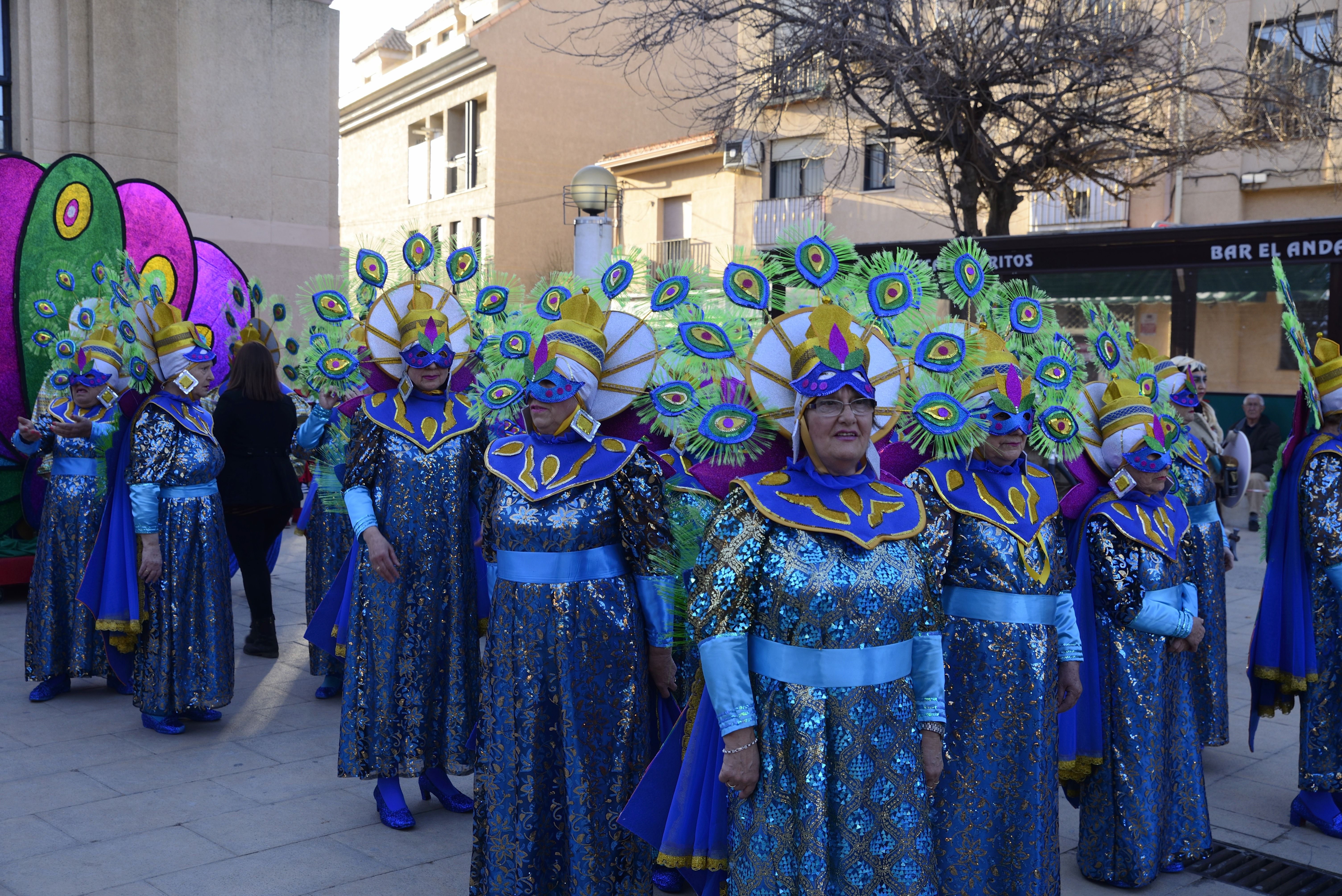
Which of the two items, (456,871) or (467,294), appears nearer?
(456,871)

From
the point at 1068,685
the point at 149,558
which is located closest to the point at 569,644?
the point at 1068,685

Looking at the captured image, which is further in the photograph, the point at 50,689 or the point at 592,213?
the point at 592,213

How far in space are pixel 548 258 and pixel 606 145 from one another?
3632mm

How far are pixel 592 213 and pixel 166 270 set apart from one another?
3641mm

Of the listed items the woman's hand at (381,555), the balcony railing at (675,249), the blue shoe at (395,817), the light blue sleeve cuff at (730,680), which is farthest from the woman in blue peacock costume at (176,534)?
the balcony railing at (675,249)

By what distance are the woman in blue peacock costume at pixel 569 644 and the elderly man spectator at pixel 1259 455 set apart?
36.5 feet

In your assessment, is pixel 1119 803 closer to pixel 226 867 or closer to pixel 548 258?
pixel 226 867

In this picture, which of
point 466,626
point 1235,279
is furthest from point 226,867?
point 1235,279

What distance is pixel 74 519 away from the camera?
6.49m

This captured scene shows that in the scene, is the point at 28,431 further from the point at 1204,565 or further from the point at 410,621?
the point at 1204,565

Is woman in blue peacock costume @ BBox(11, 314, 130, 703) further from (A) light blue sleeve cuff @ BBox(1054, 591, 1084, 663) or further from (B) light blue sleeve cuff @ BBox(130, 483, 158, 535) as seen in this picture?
(A) light blue sleeve cuff @ BBox(1054, 591, 1084, 663)

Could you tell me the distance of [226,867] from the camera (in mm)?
4117

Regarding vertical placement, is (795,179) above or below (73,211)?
above

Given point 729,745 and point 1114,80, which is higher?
point 1114,80
